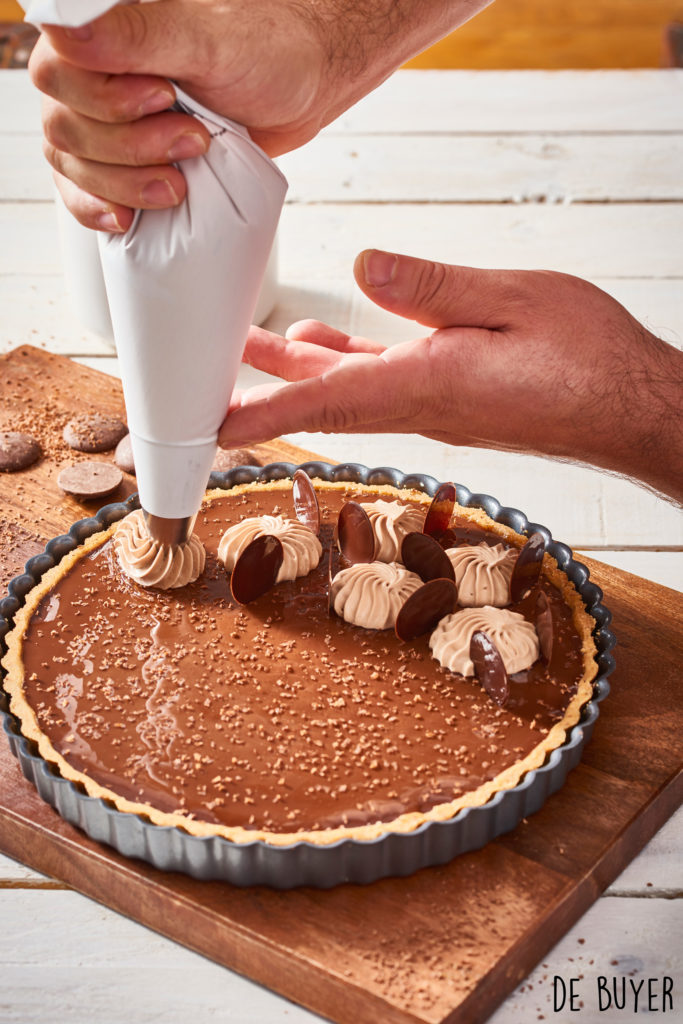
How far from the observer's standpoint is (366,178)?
436cm

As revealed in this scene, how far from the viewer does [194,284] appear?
68.7 inches

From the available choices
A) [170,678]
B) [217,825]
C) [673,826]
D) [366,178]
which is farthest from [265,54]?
[366,178]

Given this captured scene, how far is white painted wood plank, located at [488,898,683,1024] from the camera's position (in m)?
1.77

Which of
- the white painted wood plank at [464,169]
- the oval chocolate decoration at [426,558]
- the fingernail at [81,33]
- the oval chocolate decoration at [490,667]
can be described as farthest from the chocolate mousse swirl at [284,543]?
the white painted wood plank at [464,169]

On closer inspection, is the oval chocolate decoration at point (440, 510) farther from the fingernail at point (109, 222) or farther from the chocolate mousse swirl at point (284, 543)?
the fingernail at point (109, 222)

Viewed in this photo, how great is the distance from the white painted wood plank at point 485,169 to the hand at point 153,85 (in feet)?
7.36

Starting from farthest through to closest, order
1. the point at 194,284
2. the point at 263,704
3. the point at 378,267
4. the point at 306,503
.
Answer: the point at 306,503 < the point at 263,704 < the point at 378,267 < the point at 194,284

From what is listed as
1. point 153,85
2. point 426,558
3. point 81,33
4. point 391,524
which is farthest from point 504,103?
point 81,33

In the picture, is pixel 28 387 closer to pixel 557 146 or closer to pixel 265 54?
pixel 265 54

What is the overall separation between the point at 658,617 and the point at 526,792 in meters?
0.66

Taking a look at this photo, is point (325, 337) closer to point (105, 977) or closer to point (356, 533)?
point (356, 533)

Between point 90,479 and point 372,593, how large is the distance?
2.77 ft

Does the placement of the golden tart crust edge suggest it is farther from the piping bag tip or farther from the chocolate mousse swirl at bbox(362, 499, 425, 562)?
the piping bag tip

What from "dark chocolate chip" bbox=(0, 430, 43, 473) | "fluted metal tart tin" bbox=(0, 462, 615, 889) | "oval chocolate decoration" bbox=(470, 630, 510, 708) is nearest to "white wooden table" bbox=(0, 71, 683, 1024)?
"fluted metal tart tin" bbox=(0, 462, 615, 889)
